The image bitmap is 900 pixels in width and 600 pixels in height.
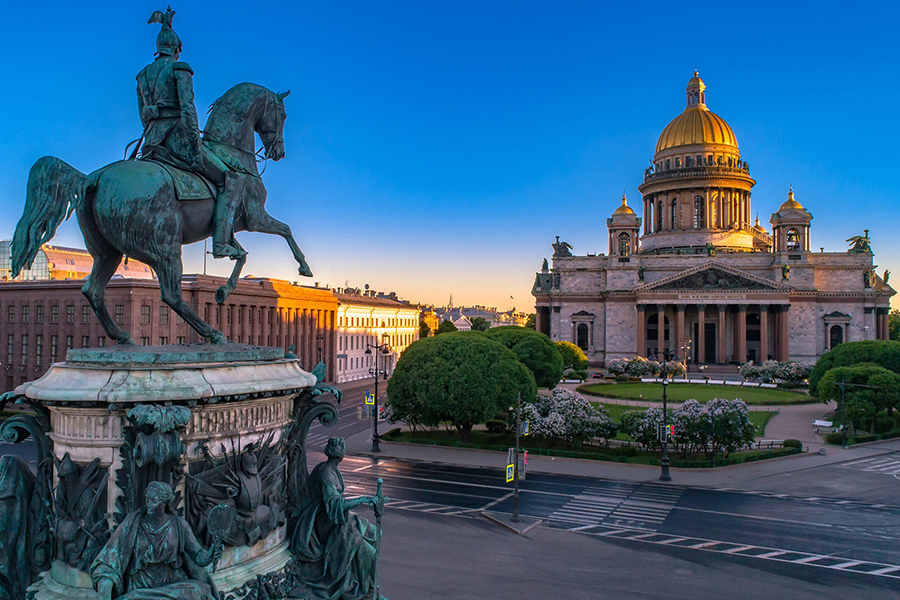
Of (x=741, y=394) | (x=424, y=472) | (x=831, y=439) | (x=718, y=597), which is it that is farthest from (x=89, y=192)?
(x=741, y=394)

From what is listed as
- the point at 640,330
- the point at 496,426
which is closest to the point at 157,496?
the point at 496,426

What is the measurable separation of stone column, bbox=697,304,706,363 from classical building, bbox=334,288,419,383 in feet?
134

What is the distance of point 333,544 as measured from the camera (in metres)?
7.50

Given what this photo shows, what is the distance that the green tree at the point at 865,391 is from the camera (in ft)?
144

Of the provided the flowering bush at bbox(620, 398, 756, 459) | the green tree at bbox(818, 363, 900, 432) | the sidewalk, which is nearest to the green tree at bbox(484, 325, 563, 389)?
the sidewalk

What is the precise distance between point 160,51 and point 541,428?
33418 mm

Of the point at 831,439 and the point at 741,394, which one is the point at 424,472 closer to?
A: the point at 831,439

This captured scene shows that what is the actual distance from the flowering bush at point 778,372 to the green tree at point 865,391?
88.4 feet

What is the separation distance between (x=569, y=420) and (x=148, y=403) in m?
33.5

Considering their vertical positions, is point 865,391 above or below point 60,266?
below

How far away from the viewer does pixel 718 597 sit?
17500 mm

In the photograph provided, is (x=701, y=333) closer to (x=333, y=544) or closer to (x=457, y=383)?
(x=457, y=383)

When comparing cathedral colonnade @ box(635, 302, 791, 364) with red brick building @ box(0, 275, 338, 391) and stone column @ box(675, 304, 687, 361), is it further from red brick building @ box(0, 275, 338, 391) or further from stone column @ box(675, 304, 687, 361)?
red brick building @ box(0, 275, 338, 391)

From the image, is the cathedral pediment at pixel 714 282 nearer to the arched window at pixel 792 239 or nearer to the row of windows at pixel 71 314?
the arched window at pixel 792 239
